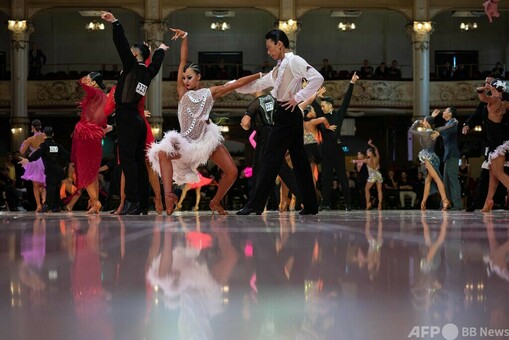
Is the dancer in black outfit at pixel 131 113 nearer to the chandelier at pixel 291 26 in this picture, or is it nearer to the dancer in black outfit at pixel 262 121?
the dancer in black outfit at pixel 262 121

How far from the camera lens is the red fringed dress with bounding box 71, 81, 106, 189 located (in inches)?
Result: 421

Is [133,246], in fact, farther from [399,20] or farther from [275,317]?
[399,20]

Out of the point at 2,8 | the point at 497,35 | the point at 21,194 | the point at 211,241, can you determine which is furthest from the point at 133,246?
the point at 497,35

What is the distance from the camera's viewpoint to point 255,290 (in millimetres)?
2291

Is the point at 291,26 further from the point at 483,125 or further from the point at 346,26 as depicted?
the point at 483,125

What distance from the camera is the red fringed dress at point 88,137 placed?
35.1 feet

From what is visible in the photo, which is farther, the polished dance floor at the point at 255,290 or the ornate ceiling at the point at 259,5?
the ornate ceiling at the point at 259,5

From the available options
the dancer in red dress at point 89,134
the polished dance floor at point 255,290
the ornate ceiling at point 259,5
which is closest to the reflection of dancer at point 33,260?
the polished dance floor at point 255,290

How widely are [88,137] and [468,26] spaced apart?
89.9 feet

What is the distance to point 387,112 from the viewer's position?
32.0 metres

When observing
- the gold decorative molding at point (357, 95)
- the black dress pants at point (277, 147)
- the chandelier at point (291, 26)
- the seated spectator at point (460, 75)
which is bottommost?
the black dress pants at point (277, 147)

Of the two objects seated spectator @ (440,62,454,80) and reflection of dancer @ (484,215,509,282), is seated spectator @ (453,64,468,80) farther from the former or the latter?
reflection of dancer @ (484,215,509,282)

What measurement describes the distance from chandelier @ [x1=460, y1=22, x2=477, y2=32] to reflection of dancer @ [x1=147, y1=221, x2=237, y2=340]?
32.9 meters

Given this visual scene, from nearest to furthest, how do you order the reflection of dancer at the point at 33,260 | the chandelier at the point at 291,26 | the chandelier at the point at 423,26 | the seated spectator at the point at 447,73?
the reflection of dancer at the point at 33,260 → the chandelier at the point at 291,26 → the chandelier at the point at 423,26 → the seated spectator at the point at 447,73
